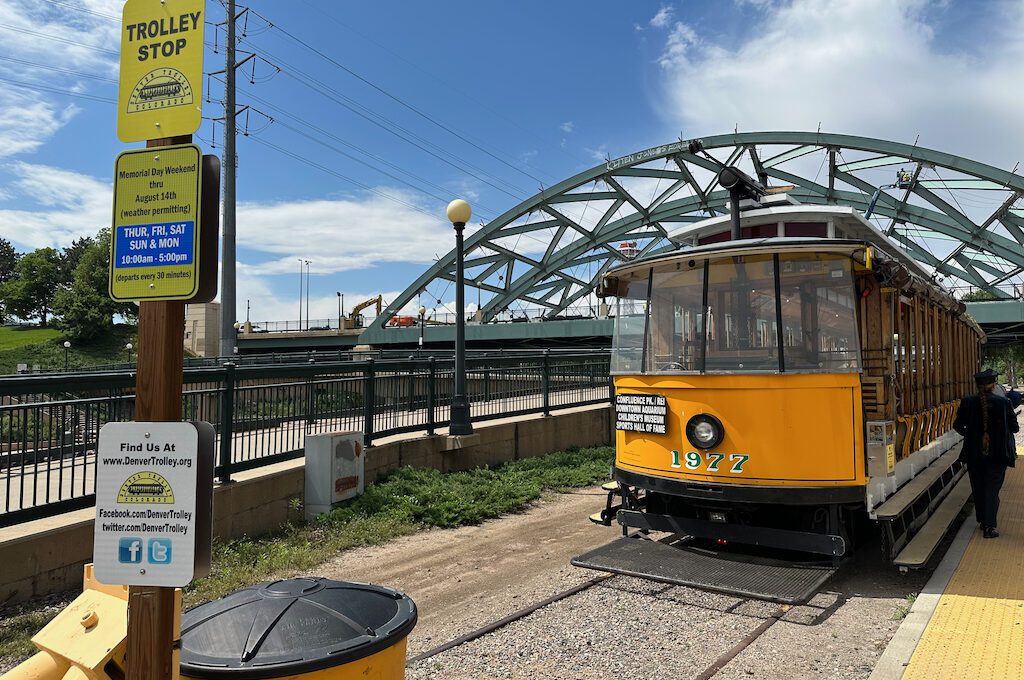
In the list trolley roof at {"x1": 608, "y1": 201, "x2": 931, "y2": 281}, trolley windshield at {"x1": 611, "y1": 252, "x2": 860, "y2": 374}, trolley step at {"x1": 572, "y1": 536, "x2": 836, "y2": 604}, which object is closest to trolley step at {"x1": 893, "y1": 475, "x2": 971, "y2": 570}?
trolley step at {"x1": 572, "y1": 536, "x2": 836, "y2": 604}

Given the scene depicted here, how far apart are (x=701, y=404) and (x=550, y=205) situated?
56.9 metres

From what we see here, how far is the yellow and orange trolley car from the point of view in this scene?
6.21 metres

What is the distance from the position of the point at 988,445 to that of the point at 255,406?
8.46 m

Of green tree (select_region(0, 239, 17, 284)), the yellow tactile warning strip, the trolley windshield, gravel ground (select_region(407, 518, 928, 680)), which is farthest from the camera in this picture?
green tree (select_region(0, 239, 17, 284))

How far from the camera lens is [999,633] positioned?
4.80 m

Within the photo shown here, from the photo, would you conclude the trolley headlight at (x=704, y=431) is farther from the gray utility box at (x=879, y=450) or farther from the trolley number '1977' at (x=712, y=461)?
the gray utility box at (x=879, y=450)

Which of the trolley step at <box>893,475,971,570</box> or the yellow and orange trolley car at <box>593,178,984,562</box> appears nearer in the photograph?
the yellow and orange trolley car at <box>593,178,984,562</box>

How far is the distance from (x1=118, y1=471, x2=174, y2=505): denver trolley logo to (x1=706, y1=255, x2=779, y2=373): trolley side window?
5.23 m

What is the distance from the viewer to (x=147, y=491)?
2.39m

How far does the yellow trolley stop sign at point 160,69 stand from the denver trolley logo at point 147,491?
1231 mm

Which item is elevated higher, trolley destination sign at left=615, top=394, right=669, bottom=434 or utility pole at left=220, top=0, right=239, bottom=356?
utility pole at left=220, top=0, right=239, bottom=356

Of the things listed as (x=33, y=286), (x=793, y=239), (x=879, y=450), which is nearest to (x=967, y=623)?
(x=879, y=450)

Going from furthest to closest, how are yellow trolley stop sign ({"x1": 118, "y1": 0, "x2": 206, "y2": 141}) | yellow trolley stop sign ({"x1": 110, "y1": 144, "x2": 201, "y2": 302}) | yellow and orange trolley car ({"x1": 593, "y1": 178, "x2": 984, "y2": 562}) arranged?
yellow and orange trolley car ({"x1": 593, "y1": 178, "x2": 984, "y2": 562}) < yellow trolley stop sign ({"x1": 118, "y1": 0, "x2": 206, "y2": 141}) < yellow trolley stop sign ({"x1": 110, "y1": 144, "x2": 201, "y2": 302})

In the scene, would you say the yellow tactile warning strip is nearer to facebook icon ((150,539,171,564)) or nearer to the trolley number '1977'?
the trolley number '1977'
